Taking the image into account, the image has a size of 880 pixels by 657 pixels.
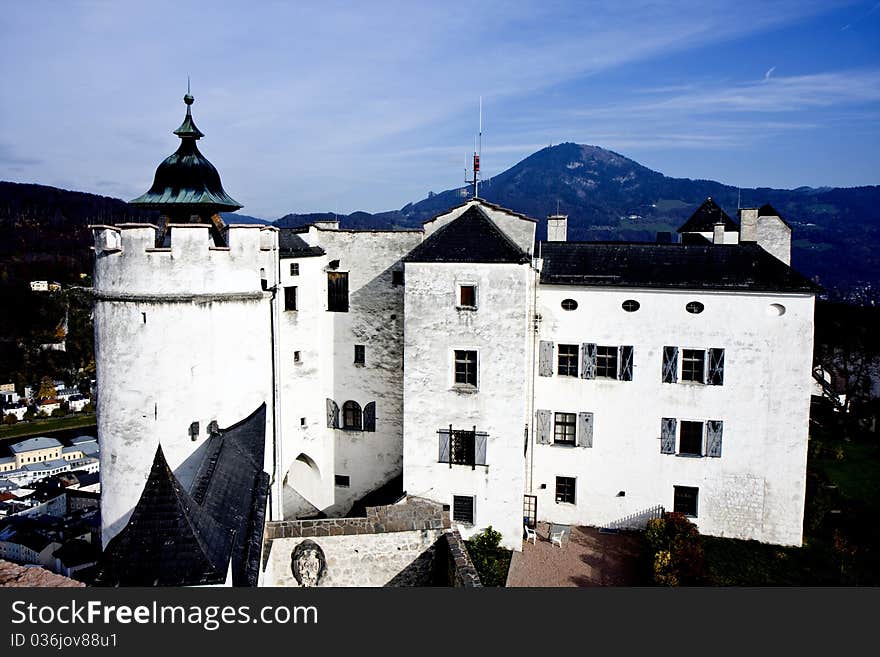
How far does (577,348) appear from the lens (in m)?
22.7

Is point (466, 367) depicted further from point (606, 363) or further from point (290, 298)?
point (290, 298)

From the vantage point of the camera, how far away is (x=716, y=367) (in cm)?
2164

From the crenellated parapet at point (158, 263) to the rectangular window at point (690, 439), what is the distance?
15096 mm

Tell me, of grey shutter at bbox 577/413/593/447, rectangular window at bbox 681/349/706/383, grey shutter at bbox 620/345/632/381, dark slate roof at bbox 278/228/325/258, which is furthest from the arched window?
rectangular window at bbox 681/349/706/383

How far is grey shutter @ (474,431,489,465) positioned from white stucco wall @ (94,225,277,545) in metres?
7.89

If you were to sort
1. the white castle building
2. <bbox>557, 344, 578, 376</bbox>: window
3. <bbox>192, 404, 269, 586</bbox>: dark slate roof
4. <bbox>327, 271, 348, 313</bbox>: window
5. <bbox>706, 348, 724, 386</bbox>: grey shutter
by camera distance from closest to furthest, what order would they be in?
<bbox>192, 404, 269, 586</bbox>: dark slate roof
the white castle building
<bbox>706, 348, 724, 386</bbox>: grey shutter
<bbox>557, 344, 578, 376</bbox>: window
<bbox>327, 271, 348, 313</bbox>: window

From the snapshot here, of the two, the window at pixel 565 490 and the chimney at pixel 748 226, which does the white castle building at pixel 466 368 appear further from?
the chimney at pixel 748 226

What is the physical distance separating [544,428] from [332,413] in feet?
25.3

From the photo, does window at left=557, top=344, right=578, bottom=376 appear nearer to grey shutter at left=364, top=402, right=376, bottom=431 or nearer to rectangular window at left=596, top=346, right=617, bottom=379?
rectangular window at left=596, top=346, right=617, bottom=379

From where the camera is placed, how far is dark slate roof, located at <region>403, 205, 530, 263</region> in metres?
20.2

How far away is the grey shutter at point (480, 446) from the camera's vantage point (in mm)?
20641

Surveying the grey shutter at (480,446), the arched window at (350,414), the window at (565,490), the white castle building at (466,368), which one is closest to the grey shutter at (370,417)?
the white castle building at (466,368)

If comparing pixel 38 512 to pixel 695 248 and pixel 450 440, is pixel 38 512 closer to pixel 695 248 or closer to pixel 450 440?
pixel 450 440
